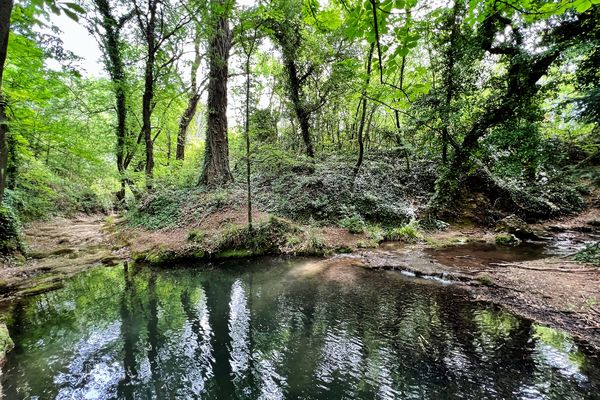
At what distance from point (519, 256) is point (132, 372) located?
9443 millimetres

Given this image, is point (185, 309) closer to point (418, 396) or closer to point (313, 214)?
point (418, 396)

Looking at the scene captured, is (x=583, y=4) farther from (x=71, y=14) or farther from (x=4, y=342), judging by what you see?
(x=4, y=342)

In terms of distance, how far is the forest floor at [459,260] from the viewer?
506 centimetres

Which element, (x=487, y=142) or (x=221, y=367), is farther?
(x=487, y=142)

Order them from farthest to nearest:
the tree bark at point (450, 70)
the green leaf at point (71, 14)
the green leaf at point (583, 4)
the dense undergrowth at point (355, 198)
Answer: the dense undergrowth at point (355, 198), the tree bark at point (450, 70), the green leaf at point (583, 4), the green leaf at point (71, 14)

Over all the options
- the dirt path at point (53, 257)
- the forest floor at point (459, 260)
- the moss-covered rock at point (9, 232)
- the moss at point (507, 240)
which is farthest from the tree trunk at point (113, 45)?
the moss at point (507, 240)

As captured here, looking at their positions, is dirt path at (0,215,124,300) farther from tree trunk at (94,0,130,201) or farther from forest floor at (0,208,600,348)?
tree trunk at (94,0,130,201)

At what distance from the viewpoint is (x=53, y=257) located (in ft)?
29.7

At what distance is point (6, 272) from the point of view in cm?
735

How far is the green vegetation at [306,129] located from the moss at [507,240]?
1890 mm

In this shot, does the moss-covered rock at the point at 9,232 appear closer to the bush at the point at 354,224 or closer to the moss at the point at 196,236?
the moss at the point at 196,236

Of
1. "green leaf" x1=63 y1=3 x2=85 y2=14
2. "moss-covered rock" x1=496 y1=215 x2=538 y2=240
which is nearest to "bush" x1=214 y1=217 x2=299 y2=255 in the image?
"moss-covered rock" x1=496 y1=215 x2=538 y2=240

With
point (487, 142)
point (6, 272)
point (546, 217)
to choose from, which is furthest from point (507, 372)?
point (546, 217)

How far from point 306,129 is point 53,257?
11069 mm
